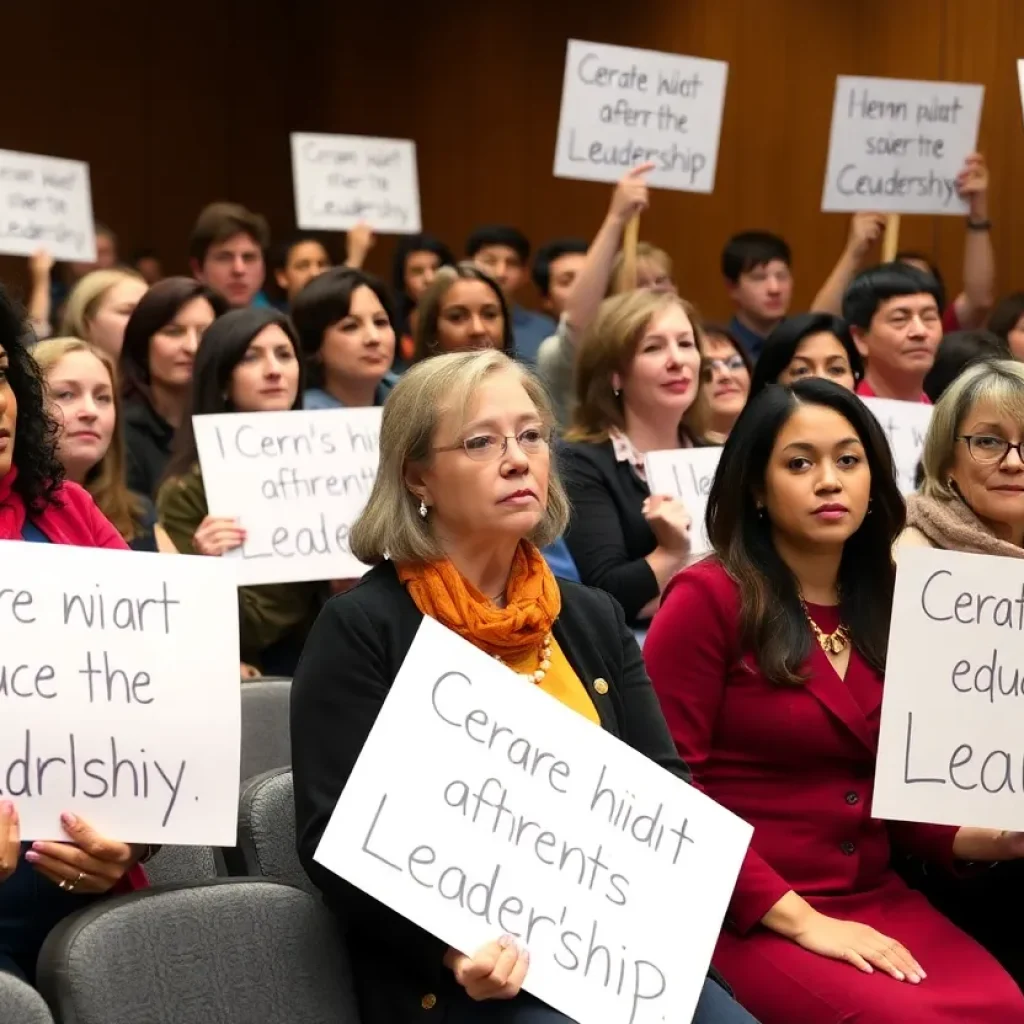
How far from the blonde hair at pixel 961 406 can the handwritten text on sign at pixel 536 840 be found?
1382 millimetres

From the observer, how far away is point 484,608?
254 centimetres

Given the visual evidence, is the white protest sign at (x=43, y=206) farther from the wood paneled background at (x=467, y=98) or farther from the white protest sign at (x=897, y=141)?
the wood paneled background at (x=467, y=98)

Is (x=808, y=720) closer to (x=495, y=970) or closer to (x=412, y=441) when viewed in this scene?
(x=412, y=441)

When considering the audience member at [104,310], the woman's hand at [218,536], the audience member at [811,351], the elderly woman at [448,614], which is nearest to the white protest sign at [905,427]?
the audience member at [811,351]

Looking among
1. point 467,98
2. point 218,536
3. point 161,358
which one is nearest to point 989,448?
point 218,536

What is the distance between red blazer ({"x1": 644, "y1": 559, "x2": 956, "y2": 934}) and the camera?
296 cm

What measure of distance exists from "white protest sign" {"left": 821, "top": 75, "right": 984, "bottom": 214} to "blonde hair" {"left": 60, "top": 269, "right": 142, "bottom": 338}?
2.46 meters

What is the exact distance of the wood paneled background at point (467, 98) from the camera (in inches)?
317

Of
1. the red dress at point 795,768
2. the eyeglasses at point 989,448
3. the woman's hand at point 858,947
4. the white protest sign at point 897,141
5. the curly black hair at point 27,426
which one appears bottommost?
the woman's hand at point 858,947

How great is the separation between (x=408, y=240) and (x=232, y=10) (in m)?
4.07

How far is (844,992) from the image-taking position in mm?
2723

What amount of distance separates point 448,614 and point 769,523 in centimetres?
86

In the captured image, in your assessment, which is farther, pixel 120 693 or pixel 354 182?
pixel 354 182

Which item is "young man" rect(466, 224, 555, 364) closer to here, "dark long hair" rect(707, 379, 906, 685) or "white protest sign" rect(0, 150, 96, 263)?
"white protest sign" rect(0, 150, 96, 263)
